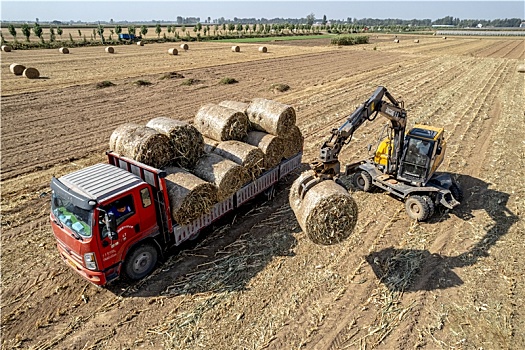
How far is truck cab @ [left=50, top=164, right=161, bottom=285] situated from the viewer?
7.03 m

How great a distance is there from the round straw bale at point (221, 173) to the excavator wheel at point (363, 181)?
4.78 metres

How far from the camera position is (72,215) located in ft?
24.0

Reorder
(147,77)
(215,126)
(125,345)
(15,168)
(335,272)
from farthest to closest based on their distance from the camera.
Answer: (147,77) < (15,168) < (215,126) < (335,272) < (125,345)

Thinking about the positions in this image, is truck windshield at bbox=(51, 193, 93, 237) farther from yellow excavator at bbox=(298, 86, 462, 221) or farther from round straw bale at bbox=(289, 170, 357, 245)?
yellow excavator at bbox=(298, 86, 462, 221)

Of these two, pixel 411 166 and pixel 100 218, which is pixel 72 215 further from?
pixel 411 166

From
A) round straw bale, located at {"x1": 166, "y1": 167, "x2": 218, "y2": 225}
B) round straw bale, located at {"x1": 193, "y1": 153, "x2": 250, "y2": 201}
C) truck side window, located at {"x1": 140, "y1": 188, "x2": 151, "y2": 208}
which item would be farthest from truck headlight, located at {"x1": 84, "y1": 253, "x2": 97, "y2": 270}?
round straw bale, located at {"x1": 193, "y1": 153, "x2": 250, "y2": 201}

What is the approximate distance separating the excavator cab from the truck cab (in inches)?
314

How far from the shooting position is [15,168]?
1361 cm

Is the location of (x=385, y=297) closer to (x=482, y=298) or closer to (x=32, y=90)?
(x=482, y=298)

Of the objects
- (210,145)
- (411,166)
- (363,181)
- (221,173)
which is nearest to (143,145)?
(221,173)

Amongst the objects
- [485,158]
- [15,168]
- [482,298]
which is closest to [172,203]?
[482,298]

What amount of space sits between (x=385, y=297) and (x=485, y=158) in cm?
1108

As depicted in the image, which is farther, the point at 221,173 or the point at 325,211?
the point at 221,173

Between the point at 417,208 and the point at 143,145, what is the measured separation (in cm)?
854
